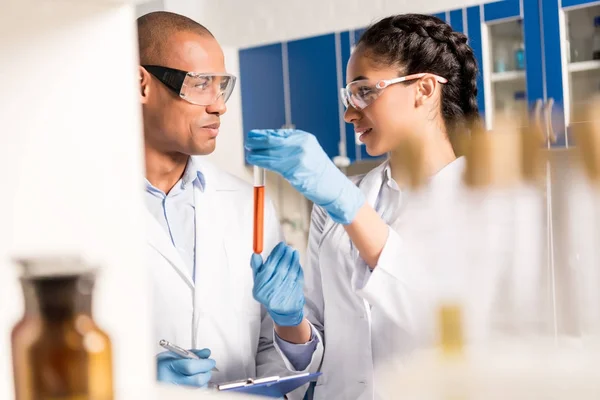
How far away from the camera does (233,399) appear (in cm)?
40

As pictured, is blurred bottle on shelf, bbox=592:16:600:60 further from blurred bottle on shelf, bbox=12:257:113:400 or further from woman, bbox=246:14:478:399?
blurred bottle on shelf, bbox=12:257:113:400

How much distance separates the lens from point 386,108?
1.56 metres

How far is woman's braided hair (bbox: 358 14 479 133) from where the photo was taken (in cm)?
154

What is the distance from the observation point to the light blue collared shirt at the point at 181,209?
1646mm

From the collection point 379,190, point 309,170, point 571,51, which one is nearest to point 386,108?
point 379,190

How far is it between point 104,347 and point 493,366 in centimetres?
94

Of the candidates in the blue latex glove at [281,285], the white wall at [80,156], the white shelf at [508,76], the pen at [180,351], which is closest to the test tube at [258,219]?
the blue latex glove at [281,285]

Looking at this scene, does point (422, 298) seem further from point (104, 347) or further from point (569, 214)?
point (104, 347)

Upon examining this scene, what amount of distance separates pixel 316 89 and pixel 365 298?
4.39 feet

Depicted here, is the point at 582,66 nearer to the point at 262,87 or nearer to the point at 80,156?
the point at 262,87

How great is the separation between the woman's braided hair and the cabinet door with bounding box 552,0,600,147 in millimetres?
316

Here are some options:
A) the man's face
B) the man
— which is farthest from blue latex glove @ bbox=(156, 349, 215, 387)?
the man's face

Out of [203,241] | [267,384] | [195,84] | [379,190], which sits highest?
[195,84]

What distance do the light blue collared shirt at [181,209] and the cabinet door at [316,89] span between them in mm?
803
